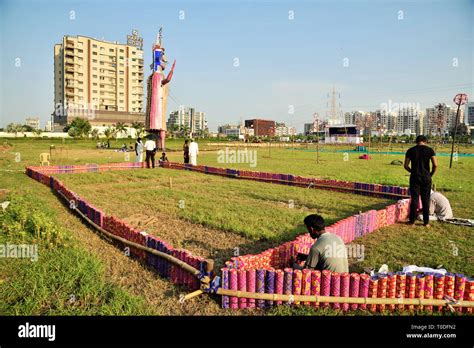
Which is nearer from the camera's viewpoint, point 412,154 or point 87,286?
point 87,286

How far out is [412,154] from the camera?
8.02 meters

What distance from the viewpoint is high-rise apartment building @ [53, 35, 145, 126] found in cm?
8181

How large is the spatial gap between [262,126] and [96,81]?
96.8m

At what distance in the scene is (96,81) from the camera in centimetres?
8519

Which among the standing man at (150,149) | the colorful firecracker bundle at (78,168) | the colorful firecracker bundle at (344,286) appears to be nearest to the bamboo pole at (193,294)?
the colorful firecracker bundle at (344,286)

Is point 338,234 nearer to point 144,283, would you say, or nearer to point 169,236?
point 169,236

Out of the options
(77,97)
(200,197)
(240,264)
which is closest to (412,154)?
(240,264)

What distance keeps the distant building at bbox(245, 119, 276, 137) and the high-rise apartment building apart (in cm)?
7850

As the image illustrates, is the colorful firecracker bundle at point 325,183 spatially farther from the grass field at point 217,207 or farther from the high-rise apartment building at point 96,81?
the high-rise apartment building at point 96,81

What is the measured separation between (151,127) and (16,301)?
32210 millimetres

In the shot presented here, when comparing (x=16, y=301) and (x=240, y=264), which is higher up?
(x=240, y=264)
